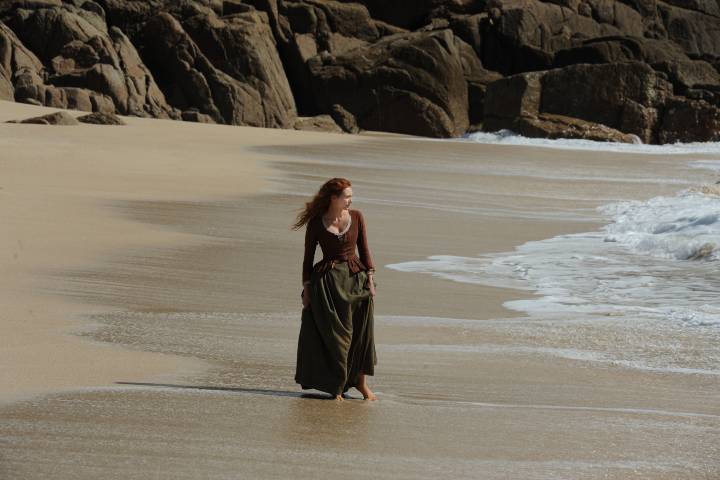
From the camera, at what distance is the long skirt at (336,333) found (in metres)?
5.79

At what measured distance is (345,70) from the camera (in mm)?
40125

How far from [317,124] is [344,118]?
8.33 feet

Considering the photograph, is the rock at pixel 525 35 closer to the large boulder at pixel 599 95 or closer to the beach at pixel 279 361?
the large boulder at pixel 599 95

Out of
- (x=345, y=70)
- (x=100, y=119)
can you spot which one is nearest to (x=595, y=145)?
(x=345, y=70)

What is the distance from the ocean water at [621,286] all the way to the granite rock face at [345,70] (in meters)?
21.5

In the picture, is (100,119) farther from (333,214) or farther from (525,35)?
(525,35)

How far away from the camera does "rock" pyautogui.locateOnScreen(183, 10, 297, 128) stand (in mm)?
37469

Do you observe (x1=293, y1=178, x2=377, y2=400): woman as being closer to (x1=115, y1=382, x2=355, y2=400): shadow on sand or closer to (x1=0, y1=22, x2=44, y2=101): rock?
(x1=115, y1=382, x2=355, y2=400): shadow on sand

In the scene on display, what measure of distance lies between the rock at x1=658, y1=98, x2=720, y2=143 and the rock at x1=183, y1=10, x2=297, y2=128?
1180 cm

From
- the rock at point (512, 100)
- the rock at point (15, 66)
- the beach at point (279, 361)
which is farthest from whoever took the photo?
the rock at point (512, 100)

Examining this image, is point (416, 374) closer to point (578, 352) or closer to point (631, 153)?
point (578, 352)

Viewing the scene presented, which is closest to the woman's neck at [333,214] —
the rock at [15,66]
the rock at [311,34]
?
the rock at [15,66]

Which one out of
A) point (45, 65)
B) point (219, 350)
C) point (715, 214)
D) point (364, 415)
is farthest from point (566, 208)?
point (45, 65)

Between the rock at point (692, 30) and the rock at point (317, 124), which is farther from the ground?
the rock at point (692, 30)
